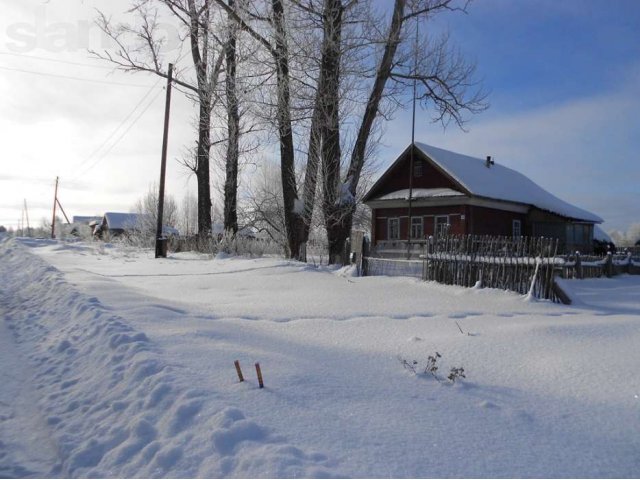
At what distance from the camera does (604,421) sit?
3580mm

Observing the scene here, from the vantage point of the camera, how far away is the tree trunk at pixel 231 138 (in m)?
18.4

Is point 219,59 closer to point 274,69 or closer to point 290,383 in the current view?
point 274,69

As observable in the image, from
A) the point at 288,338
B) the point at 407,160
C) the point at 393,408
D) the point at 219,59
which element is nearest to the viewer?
the point at 393,408

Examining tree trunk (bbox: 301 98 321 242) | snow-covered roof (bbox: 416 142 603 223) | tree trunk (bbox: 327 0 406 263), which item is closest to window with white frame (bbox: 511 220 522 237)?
snow-covered roof (bbox: 416 142 603 223)

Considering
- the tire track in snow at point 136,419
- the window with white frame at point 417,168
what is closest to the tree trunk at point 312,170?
the tire track in snow at point 136,419

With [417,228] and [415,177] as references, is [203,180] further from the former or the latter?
[417,228]

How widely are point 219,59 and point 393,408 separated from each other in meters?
19.2

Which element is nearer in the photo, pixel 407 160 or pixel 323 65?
pixel 323 65

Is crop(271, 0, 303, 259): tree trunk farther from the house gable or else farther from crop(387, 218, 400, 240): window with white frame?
crop(387, 218, 400, 240): window with white frame

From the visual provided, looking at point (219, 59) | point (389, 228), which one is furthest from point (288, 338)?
point (389, 228)

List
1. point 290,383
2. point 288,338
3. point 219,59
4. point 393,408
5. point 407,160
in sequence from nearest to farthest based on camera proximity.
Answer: point 393,408 < point 290,383 < point 288,338 < point 219,59 < point 407,160

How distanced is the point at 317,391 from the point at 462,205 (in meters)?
22.6

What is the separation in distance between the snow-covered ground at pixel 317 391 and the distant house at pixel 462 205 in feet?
58.7

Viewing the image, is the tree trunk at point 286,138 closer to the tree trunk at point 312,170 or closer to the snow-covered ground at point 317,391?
the tree trunk at point 312,170
